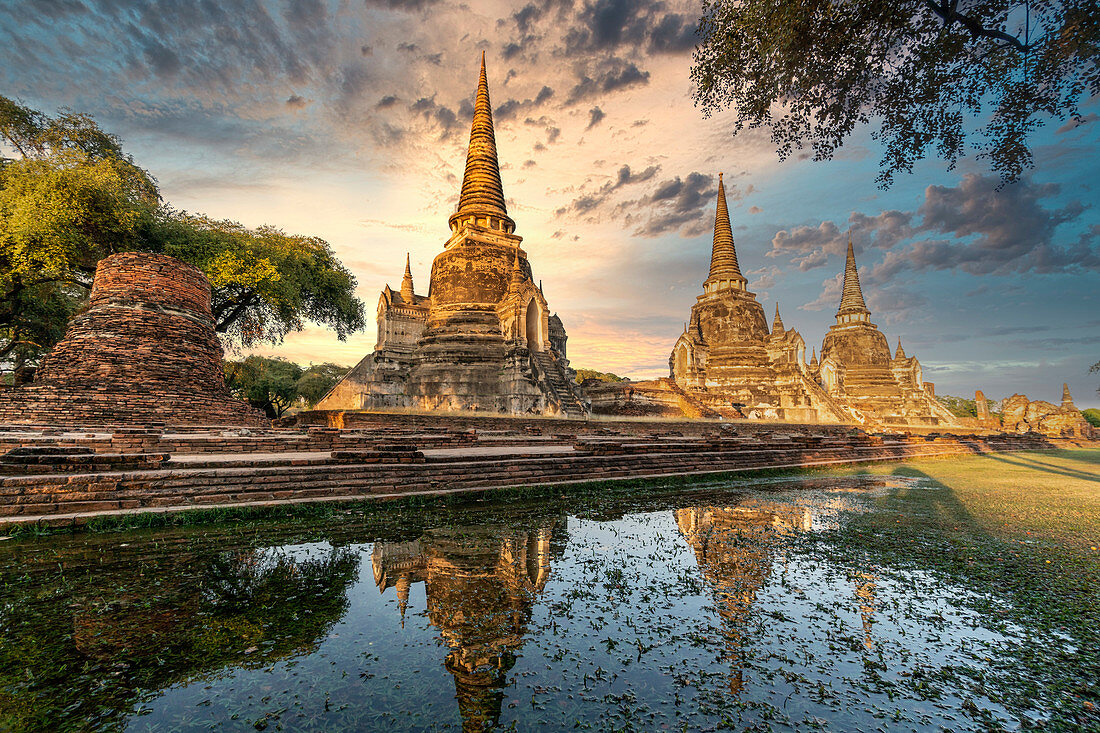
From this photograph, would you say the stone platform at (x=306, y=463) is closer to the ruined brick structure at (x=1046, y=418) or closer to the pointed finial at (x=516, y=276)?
the pointed finial at (x=516, y=276)

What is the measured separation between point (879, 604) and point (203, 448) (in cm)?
974

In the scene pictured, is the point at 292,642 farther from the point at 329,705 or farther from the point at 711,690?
the point at 711,690

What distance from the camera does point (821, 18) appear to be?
249 inches

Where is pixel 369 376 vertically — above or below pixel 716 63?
below

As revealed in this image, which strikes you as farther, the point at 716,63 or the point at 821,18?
the point at 716,63

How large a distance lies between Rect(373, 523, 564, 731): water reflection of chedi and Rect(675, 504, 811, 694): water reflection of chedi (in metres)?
1.26

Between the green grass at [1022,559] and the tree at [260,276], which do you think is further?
the tree at [260,276]

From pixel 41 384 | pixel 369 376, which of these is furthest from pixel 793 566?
pixel 369 376

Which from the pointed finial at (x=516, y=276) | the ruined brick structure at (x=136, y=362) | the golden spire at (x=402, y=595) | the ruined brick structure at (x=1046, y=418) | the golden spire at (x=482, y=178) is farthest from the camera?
the ruined brick structure at (x=1046, y=418)

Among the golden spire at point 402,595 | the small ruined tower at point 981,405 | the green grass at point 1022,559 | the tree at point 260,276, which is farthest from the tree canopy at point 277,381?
the small ruined tower at point 981,405

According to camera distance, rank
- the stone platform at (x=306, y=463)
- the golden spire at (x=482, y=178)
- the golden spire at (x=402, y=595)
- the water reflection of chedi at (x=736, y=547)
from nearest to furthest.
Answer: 1. the water reflection of chedi at (x=736, y=547)
2. the golden spire at (x=402, y=595)
3. the stone platform at (x=306, y=463)
4. the golden spire at (x=482, y=178)

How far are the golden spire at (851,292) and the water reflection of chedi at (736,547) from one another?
40014 mm

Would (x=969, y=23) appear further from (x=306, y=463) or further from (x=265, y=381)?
(x=265, y=381)

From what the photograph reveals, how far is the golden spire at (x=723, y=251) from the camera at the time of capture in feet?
109
